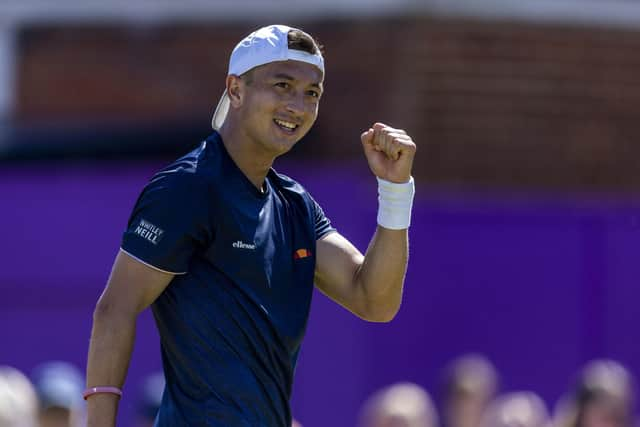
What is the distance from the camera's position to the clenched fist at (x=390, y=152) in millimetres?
4348

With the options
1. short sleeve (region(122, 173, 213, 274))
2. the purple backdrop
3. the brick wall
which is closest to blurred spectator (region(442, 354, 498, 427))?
the purple backdrop

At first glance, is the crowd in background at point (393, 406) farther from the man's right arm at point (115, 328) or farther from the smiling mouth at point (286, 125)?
the smiling mouth at point (286, 125)

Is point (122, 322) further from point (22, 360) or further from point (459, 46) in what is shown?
point (459, 46)

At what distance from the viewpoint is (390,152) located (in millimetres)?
4367

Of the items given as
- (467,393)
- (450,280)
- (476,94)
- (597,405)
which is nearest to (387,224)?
(597,405)

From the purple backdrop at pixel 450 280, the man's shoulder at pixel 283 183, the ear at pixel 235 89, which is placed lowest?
the man's shoulder at pixel 283 183

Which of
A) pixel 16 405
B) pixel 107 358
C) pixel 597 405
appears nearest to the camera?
pixel 107 358

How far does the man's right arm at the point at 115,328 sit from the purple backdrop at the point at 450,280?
771cm

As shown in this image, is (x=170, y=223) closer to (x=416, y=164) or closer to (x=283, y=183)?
(x=283, y=183)

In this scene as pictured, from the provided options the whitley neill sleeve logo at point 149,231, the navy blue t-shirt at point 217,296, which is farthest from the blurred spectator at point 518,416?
the whitley neill sleeve logo at point 149,231

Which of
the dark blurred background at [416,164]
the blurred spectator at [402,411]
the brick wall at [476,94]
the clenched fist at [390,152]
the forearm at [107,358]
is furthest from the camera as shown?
the brick wall at [476,94]

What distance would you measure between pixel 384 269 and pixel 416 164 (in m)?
8.68

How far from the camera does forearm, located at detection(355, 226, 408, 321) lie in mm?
4398

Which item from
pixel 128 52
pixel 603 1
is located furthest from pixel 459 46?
pixel 128 52
